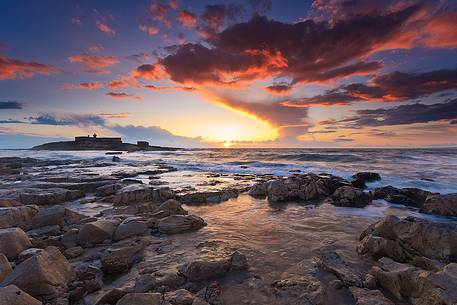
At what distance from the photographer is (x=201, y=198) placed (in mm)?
12109

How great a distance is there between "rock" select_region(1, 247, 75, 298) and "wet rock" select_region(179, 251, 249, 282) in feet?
6.81

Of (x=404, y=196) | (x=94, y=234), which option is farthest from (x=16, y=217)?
(x=404, y=196)

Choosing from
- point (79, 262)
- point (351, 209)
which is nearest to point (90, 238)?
point (79, 262)

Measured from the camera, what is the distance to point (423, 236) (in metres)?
5.95

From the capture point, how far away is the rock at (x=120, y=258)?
5297 millimetres

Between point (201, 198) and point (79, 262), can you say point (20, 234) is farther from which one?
point (201, 198)

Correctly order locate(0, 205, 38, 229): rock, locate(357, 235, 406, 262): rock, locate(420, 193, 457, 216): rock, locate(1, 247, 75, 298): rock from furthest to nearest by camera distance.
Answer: locate(420, 193, 457, 216): rock < locate(0, 205, 38, 229): rock < locate(357, 235, 406, 262): rock < locate(1, 247, 75, 298): rock

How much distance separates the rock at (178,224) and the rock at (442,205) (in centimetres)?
878

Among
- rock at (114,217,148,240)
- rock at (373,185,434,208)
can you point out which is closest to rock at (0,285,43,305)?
rock at (114,217,148,240)

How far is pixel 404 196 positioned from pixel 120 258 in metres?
12.5

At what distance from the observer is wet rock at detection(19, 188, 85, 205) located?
1070cm

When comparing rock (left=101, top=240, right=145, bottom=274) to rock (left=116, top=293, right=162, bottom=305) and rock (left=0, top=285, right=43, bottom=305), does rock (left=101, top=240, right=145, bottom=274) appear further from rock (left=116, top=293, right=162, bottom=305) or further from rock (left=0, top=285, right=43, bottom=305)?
rock (left=0, top=285, right=43, bottom=305)

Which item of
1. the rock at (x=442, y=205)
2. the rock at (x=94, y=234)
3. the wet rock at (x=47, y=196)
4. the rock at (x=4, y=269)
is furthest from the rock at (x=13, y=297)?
the rock at (x=442, y=205)

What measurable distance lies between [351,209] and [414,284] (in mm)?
6763
